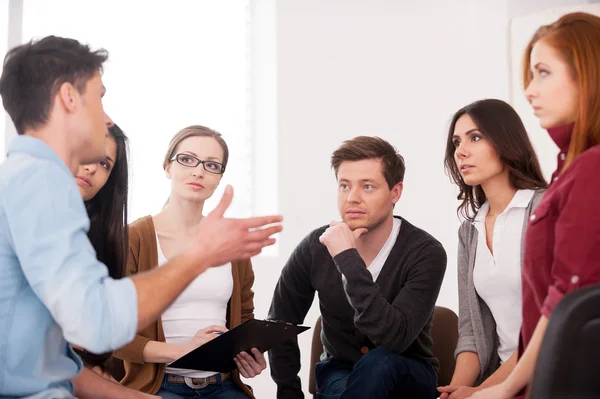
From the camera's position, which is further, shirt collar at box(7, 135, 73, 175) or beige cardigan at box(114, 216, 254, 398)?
beige cardigan at box(114, 216, 254, 398)

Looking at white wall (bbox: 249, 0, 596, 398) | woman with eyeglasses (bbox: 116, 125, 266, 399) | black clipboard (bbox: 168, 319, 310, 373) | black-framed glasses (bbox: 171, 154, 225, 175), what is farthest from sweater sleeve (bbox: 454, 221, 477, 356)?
white wall (bbox: 249, 0, 596, 398)

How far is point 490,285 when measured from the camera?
218cm

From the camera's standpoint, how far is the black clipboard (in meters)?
1.90

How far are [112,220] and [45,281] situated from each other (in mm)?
881

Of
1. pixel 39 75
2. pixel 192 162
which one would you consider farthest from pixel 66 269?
pixel 192 162

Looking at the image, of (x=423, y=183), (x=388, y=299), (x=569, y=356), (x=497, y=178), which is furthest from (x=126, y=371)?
(x=423, y=183)

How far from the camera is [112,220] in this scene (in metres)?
2.04

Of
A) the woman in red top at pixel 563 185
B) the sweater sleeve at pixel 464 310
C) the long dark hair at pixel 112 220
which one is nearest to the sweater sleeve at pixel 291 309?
the sweater sleeve at pixel 464 310

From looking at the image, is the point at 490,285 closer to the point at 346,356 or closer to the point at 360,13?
the point at 346,356

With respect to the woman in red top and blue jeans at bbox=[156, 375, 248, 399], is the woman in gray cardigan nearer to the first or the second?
the woman in red top

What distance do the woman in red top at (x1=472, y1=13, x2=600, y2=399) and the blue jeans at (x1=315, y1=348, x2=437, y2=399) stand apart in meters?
0.52

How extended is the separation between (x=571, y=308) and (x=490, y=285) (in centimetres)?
115

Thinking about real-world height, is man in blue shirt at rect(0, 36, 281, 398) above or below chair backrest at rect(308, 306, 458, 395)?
above

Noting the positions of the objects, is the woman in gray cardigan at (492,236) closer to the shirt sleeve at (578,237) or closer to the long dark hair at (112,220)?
the shirt sleeve at (578,237)
